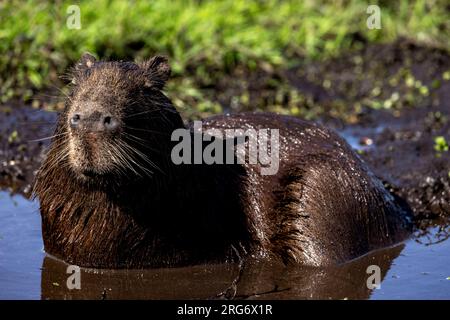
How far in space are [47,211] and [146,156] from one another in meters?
0.81

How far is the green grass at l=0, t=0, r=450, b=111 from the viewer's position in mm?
9727

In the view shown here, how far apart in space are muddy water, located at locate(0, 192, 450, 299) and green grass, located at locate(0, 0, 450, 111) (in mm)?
3380

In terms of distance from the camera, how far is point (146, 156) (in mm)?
5672

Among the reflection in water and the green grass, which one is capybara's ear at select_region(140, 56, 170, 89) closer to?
the reflection in water

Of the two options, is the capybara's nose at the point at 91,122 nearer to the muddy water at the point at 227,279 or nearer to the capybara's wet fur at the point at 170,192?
the capybara's wet fur at the point at 170,192

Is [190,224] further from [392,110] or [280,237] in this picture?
[392,110]

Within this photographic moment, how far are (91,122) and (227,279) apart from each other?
4.56ft

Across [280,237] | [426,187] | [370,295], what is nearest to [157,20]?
[426,187]

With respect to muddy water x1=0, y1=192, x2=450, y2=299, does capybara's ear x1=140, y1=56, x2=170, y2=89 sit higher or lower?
higher

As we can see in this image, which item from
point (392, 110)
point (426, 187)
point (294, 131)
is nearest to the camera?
point (294, 131)

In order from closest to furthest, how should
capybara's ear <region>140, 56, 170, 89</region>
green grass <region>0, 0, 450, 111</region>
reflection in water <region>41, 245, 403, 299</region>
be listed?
1. reflection in water <region>41, 245, 403, 299</region>
2. capybara's ear <region>140, 56, 170, 89</region>
3. green grass <region>0, 0, 450, 111</region>

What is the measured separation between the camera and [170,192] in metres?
5.92

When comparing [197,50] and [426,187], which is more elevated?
[197,50]

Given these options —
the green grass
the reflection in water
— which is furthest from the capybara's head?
the green grass
